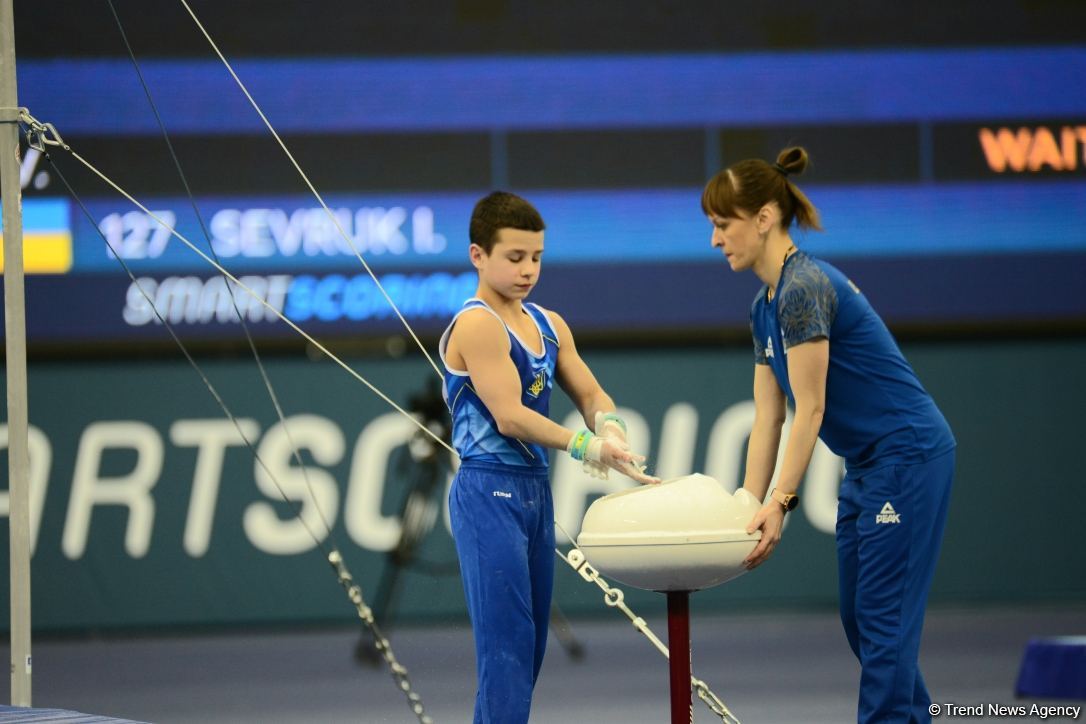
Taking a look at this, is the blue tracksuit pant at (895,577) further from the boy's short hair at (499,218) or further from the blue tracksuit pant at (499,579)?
the boy's short hair at (499,218)

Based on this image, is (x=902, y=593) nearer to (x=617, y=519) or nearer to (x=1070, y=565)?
(x=617, y=519)

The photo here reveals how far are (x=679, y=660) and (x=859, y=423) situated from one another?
67 centimetres

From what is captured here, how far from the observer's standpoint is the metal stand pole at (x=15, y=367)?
3.87 m

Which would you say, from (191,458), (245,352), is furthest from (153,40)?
(191,458)

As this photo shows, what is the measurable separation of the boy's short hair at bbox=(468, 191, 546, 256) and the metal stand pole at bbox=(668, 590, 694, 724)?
2.75 feet

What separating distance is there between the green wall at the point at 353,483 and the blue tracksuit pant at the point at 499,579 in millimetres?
3620

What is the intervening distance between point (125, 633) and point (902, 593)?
15.5ft

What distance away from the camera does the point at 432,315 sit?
21.9 feet

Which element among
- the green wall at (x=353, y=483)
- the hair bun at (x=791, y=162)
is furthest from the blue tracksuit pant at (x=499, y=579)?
the green wall at (x=353, y=483)

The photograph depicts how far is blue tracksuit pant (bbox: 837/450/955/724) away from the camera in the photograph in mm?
3148

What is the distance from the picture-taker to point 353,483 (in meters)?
7.02

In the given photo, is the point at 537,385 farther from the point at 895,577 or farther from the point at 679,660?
the point at 895,577

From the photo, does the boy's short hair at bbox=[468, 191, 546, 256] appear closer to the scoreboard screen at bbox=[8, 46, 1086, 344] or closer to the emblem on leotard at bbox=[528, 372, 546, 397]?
the emblem on leotard at bbox=[528, 372, 546, 397]

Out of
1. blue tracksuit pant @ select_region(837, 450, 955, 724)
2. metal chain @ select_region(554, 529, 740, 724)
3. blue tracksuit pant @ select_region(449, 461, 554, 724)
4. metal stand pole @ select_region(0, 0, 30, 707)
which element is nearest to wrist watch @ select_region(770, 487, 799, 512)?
blue tracksuit pant @ select_region(837, 450, 955, 724)
